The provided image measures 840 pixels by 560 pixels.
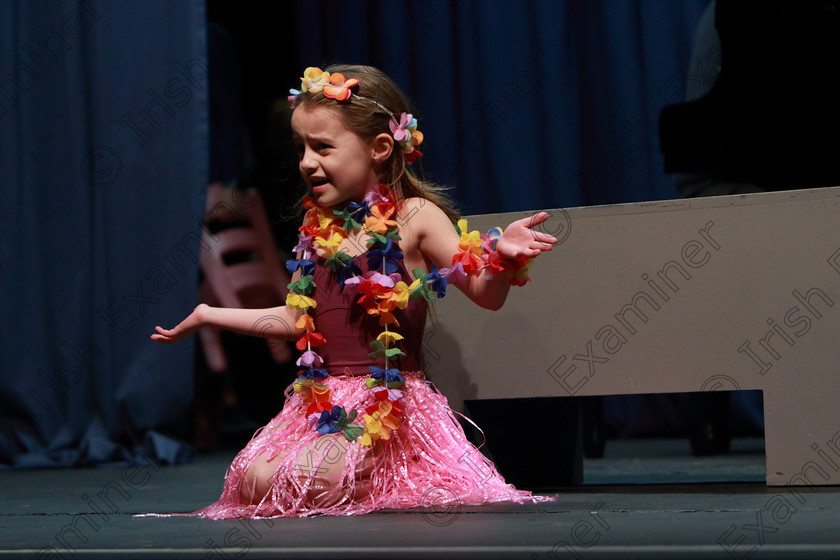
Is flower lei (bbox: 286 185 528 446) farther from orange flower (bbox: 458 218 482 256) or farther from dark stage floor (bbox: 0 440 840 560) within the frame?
dark stage floor (bbox: 0 440 840 560)

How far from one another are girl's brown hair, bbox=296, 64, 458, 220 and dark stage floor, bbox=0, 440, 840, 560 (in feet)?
2.02

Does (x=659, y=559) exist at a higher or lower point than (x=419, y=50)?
lower

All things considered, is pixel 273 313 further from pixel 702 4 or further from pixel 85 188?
pixel 702 4

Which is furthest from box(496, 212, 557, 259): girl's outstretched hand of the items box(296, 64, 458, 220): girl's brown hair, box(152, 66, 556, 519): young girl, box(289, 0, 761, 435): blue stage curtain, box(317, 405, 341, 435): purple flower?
box(289, 0, 761, 435): blue stage curtain

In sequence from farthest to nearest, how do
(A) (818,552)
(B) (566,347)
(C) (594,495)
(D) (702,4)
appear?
(D) (702,4) → (B) (566,347) → (C) (594,495) → (A) (818,552)

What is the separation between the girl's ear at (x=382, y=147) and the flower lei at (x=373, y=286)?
0.18 ft

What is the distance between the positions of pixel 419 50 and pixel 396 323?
2377mm

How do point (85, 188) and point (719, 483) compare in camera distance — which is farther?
point (85, 188)

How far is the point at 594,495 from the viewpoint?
177cm

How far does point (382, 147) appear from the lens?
6.11 ft

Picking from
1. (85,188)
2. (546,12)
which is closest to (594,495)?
(85,188)

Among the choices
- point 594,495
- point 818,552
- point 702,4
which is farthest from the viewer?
point 702,4

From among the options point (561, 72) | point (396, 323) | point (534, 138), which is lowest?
point (396, 323)

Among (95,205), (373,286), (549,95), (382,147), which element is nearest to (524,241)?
(373,286)
